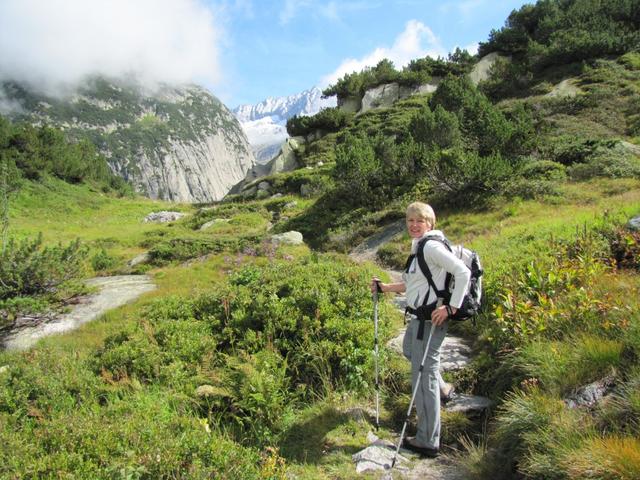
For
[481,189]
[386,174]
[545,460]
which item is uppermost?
[386,174]

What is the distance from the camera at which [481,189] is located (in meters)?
17.7

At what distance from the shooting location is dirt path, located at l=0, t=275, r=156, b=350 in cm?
1045

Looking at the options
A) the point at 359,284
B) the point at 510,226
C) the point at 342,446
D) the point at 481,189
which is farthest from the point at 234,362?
the point at 481,189

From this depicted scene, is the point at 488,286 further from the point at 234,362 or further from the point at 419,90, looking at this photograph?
the point at 419,90

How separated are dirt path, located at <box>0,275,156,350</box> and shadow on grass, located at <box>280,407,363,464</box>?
8.20m

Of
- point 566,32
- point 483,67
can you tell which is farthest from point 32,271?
point 566,32

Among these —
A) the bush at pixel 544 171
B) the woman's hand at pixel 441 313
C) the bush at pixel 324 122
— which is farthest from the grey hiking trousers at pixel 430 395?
the bush at pixel 324 122

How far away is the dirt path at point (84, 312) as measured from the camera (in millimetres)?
10445

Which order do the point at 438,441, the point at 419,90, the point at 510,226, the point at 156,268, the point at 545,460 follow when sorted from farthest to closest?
1. the point at 419,90
2. the point at 156,268
3. the point at 510,226
4. the point at 438,441
5. the point at 545,460

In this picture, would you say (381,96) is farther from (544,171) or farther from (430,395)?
(430,395)

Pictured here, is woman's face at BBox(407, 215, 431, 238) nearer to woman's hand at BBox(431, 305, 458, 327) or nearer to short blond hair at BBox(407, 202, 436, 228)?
short blond hair at BBox(407, 202, 436, 228)

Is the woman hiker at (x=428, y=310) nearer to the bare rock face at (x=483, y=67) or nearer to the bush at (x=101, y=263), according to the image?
the bush at (x=101, y=263)

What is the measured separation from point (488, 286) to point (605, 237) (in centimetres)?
278

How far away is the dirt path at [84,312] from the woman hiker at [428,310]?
9732mm
